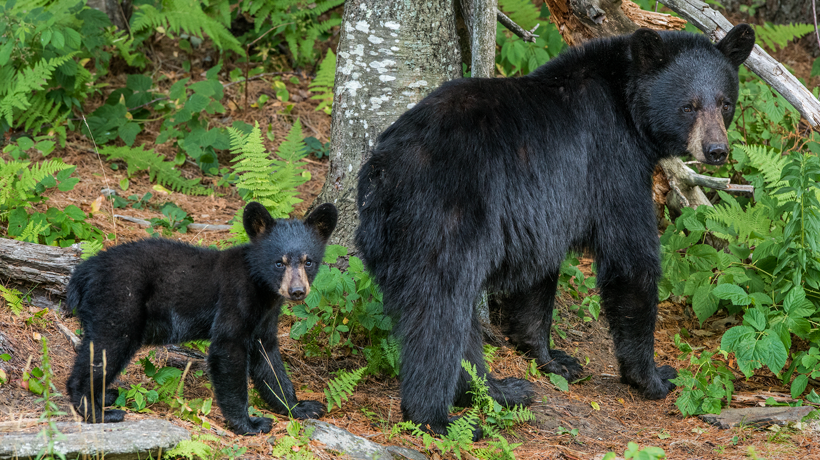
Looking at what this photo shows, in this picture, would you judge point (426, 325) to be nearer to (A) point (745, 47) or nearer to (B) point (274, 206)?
(B) point (274, 206)

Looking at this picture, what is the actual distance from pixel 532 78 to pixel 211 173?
3.79 meters

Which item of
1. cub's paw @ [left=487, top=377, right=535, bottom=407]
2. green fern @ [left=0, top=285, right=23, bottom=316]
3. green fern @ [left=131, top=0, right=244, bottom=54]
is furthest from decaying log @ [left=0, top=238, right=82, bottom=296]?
green fern @ [left=131, top=0, right=244, bottom=54]

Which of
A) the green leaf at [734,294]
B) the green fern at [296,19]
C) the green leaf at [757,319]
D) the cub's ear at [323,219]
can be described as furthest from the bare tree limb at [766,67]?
the green fern at [296,19]

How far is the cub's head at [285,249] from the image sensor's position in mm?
3678

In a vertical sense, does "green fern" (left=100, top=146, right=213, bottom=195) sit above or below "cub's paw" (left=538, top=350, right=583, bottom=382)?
above

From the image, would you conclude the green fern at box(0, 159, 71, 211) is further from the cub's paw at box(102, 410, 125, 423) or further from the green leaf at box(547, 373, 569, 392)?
the green leaf at box(547, 373, 569, 392)

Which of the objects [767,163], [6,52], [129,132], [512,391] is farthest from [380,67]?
[6,52]

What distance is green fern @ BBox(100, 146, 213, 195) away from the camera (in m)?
6.58

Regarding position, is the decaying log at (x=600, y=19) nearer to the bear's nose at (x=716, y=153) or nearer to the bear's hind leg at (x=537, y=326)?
the bear's nose at (x=716, y=153)

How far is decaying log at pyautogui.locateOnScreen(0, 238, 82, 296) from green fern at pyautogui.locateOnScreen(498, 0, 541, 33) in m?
4.91

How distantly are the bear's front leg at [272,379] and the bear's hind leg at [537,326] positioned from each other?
1.66 m

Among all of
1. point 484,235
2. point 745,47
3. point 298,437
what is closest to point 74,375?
point 298,437

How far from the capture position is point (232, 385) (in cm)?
359

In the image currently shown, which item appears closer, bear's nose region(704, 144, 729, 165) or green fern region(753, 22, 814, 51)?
bear's nose region(704, 144, 729, 165)
